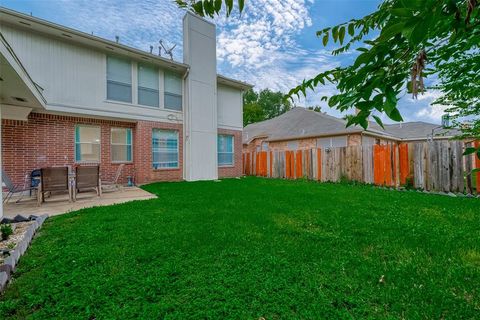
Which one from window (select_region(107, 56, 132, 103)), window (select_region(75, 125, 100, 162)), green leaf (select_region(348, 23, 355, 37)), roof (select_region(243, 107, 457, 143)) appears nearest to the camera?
green leaf (select_region(348, 23, 355, 37))

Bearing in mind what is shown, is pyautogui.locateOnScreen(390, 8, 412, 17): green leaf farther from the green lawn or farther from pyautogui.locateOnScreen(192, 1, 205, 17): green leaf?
the green lawn

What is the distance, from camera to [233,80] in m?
12.6

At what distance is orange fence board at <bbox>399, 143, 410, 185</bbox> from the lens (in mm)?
8082

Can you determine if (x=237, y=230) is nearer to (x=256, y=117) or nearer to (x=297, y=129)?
(x=297, y=129)

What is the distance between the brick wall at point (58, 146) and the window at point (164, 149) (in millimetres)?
246

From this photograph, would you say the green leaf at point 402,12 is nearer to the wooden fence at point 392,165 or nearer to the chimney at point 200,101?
the wooden fence at point 392,165

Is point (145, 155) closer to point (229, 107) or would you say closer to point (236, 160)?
point (236, 160)

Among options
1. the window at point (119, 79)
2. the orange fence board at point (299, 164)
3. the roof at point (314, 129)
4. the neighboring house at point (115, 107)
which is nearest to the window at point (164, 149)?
the neighboring house at point (115, 107)

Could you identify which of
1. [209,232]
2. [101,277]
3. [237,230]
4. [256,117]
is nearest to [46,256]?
[101,277]

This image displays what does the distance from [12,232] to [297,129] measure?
18.3 meters

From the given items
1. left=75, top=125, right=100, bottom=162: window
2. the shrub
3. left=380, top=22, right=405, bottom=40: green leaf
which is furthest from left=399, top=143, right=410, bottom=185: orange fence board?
left=75, top=125, right=100, bottom=162: window

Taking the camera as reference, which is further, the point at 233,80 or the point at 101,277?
the point at 233,80

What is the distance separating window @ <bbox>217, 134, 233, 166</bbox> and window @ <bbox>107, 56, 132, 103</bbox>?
495 centimetres

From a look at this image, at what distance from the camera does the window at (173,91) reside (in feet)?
35.0
